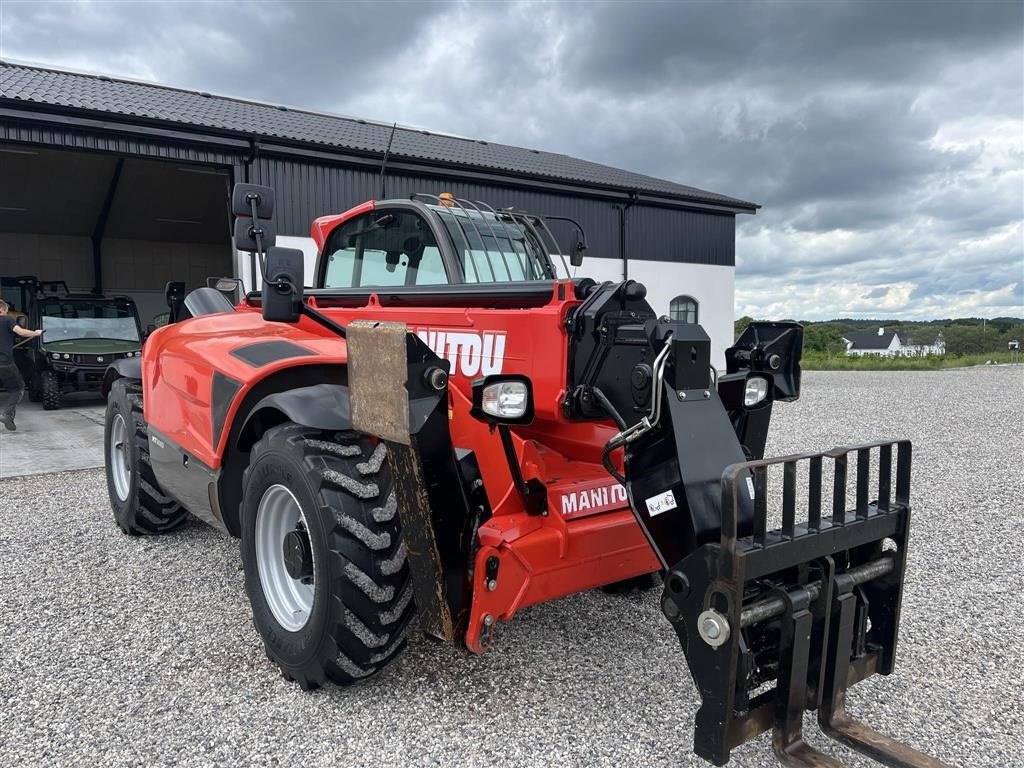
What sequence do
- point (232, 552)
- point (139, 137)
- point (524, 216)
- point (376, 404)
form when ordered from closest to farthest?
point (376, 404) < point (524, 216) < point (232, 552) < point (139, 137)

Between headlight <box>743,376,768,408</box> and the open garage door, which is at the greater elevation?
the open garage door

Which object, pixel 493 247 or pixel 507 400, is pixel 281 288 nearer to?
pixel 507 400

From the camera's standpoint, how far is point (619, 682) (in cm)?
301

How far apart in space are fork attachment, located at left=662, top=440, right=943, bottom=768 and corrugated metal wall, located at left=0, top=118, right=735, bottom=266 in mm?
12365

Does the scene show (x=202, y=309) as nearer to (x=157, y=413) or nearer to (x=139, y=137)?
(x=157, y=413)

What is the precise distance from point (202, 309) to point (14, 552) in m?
1.97

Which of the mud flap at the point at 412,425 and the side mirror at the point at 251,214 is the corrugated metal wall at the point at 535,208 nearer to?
the side mirror at the point at 251,214

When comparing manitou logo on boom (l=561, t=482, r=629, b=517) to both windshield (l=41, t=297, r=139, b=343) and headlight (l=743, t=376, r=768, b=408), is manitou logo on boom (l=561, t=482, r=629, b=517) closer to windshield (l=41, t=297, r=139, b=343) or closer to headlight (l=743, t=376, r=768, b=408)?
headlight (l=743, t=376, r=768, b=408)

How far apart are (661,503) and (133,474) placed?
3898 mm

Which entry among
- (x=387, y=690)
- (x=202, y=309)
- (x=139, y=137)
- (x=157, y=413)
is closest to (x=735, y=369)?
(x=387, y=690)

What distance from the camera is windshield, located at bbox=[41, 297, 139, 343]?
1367cm

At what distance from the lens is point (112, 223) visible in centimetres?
2206

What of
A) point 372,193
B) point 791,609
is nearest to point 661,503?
point 791,609

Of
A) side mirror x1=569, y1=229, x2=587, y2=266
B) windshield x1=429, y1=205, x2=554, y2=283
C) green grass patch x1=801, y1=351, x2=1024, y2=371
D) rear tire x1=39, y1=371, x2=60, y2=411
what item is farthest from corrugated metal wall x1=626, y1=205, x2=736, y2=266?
windshield x1=429, y1=205, x2=554, y2=283
